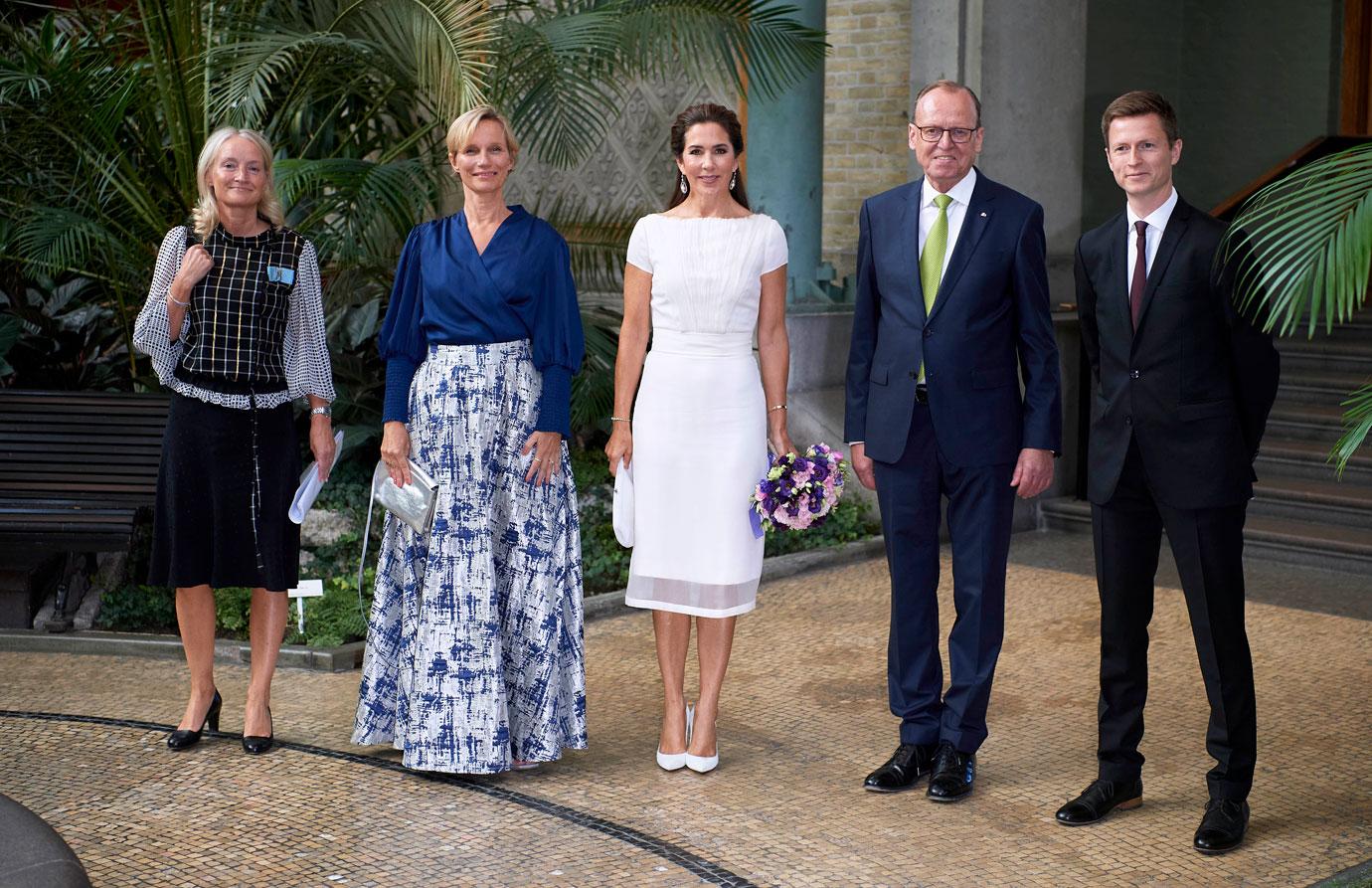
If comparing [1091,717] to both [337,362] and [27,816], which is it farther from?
[337,362]

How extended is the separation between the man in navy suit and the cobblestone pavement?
35 cm

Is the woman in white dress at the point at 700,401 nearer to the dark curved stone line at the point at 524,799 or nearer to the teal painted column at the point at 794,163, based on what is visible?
the dark curved stone line at the point at 524,799

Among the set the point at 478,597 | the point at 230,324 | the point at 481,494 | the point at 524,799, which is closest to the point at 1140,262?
the point at 481,494

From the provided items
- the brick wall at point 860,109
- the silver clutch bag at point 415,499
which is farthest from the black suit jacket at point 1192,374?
the brick wall at point 860,109

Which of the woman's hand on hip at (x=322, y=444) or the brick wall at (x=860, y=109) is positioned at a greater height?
the brick wall at (x=860, y=109)

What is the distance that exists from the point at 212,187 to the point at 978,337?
2355mm

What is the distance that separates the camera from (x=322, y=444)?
505 cm

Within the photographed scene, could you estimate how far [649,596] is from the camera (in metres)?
4.78

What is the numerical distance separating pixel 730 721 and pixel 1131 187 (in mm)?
2245

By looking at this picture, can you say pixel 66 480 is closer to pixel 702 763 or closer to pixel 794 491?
pixel 702 763

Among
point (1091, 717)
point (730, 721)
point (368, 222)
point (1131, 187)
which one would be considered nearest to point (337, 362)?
point (368, 222)

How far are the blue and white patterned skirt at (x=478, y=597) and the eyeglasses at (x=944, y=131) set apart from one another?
1327mm

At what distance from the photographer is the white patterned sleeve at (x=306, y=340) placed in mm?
4965

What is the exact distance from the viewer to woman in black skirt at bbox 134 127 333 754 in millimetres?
4816
